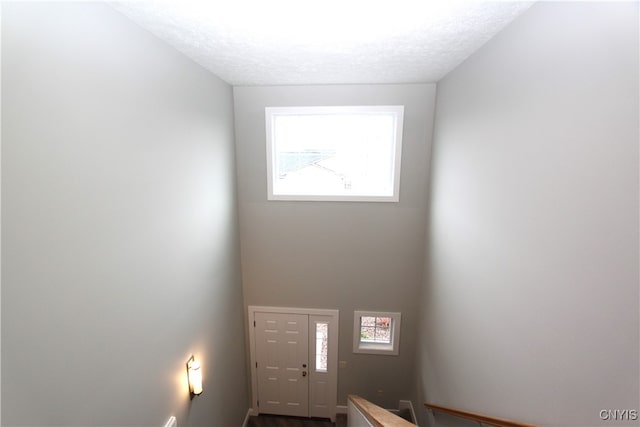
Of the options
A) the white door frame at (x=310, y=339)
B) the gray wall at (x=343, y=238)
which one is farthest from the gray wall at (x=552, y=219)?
the white door frame at (x=310, y=339)

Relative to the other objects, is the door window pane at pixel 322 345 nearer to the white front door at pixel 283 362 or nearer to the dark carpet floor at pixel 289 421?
the white front door at pixel 283 362

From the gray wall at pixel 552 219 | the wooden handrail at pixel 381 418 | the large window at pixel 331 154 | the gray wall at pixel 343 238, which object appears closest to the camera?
the gray wall at pixel 552 219

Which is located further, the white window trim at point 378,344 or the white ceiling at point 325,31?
the white window trim at point 378,344

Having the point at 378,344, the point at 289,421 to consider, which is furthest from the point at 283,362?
the point at 378,344

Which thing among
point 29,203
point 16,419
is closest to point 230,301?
point 16,419

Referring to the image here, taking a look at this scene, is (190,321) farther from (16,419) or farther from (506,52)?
(506,52)

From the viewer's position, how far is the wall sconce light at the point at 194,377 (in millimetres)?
2672

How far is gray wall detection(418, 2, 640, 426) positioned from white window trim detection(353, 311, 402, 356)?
167 cm

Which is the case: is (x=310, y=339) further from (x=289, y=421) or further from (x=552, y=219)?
(x=552, y=219)

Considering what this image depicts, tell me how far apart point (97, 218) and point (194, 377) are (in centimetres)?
181

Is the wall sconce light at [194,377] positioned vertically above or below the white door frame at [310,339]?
above

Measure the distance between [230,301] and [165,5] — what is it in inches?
122

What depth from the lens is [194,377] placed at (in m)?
2.69

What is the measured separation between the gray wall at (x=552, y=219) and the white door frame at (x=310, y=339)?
2024mm
